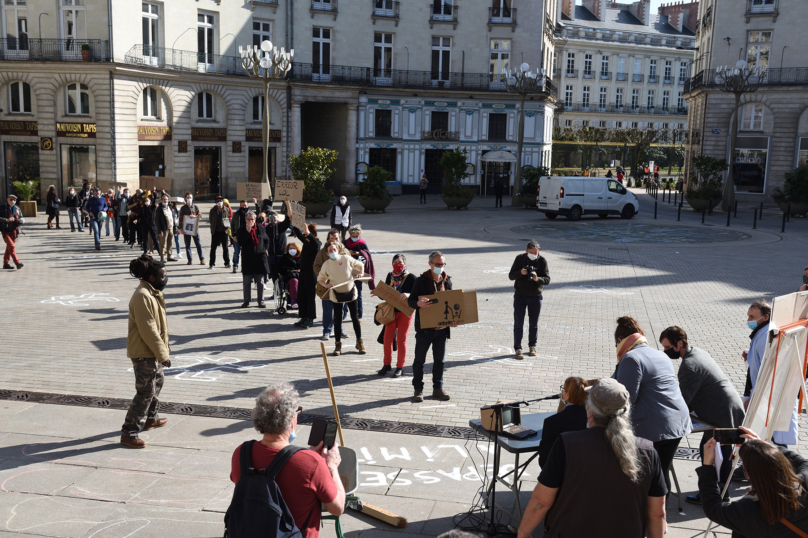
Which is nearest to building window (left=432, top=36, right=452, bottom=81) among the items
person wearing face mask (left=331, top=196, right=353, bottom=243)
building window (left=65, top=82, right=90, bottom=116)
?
building window (left=65, top=82, right=90, bottom=116)

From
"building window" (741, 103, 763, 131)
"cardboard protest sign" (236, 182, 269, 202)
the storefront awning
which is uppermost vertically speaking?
"building window" (741, 103, 763, 131)

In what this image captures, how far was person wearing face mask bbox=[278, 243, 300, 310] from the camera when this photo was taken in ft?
46.6

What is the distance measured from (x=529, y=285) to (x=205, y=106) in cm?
3337

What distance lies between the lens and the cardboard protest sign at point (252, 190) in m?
21.5

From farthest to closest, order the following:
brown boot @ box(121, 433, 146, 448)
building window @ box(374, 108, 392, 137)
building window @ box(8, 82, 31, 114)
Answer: building window @ box(374, 108, 392, 137)
building window @ box(8, 82, 31, 114)
brown boot @ box(121, 433, 146, 448)

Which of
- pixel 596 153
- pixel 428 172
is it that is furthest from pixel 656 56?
pixel 428 172

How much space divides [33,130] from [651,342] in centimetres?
3353

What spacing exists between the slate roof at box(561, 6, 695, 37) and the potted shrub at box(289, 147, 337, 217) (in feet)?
206

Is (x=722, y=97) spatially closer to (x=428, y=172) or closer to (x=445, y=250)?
(x=428, y=172)

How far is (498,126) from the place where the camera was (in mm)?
50531

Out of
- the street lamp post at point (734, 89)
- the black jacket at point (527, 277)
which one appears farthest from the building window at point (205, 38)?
the black jacket at point (527, 277)

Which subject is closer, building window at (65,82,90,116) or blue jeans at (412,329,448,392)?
blue jeans at (412,329,448,392)

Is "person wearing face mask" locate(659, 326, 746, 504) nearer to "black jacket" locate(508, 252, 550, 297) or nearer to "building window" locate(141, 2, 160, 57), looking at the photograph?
"black jacket" locate(508, 252, 550, 297)

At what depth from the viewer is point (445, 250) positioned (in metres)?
23.3
